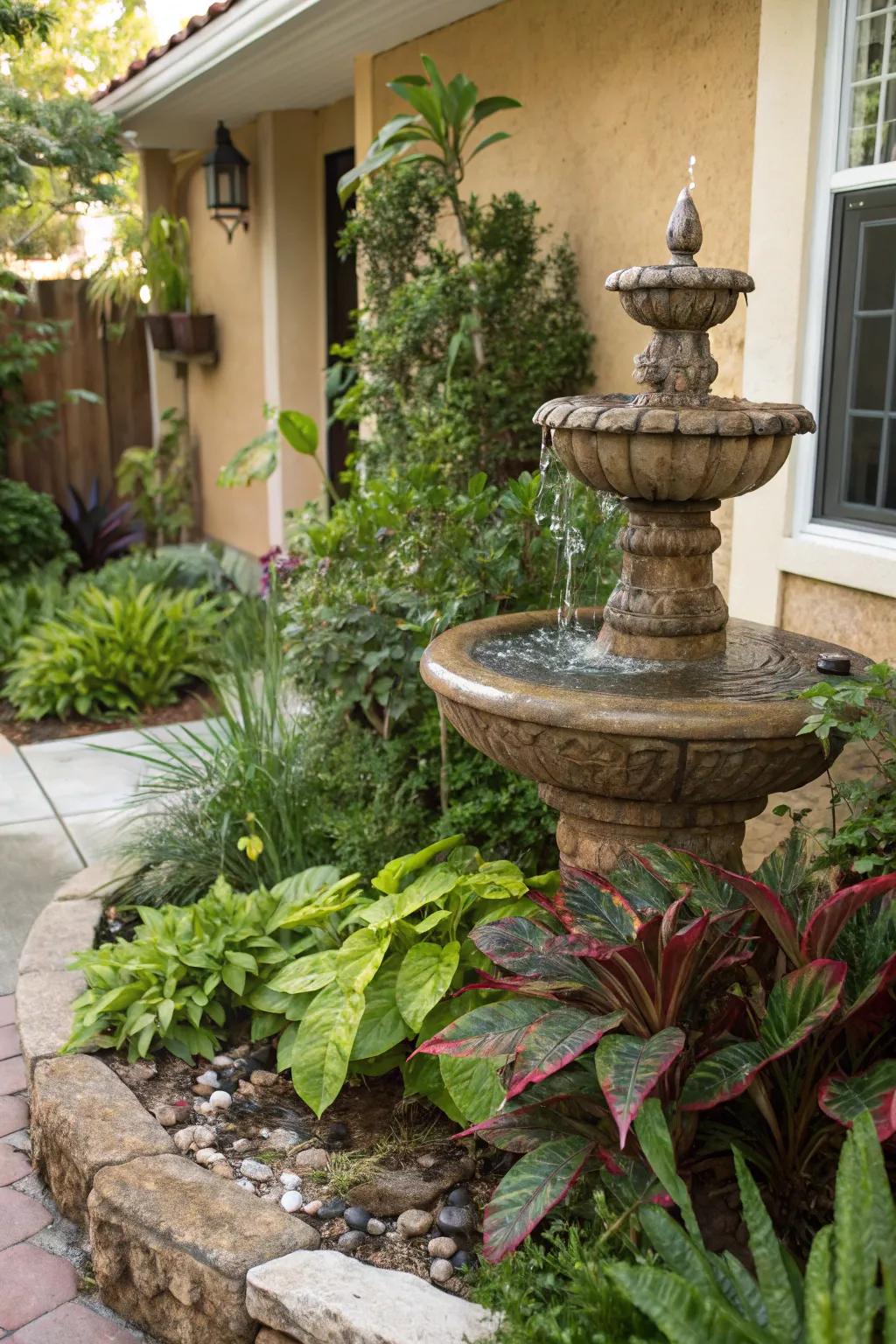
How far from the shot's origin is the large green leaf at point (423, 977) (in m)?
2.86

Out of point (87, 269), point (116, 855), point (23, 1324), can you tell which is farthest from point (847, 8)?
point (87, 269)

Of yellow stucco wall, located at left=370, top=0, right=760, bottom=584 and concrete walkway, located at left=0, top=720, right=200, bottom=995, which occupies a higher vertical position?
yellow stucco wall, located at left=370, top=0, right=760, bottom=584

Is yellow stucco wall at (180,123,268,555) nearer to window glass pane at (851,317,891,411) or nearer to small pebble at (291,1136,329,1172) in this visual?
window glass pane at (851,317,891,411)

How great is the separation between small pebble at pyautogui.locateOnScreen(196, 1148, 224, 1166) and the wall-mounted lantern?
292 inches

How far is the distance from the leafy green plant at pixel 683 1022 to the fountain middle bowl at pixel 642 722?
0.20 m

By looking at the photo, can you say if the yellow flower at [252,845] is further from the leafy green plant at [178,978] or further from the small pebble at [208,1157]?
the small pebble at [208,1157]

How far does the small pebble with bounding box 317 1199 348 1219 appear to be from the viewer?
2.69 meters

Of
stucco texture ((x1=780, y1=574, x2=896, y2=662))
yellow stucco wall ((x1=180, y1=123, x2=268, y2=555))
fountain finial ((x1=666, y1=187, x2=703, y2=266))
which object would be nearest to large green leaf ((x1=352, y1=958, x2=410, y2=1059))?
stucco texture ((x1=780, y1=574, x2=896, y2=662))

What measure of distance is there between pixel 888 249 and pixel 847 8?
28.9 inches

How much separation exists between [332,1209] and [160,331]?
8601 millimetres

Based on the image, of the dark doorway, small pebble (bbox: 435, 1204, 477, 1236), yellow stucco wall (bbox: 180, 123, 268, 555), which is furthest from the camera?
yellow stucco wall (bbox: 180, 123, 268, 555)

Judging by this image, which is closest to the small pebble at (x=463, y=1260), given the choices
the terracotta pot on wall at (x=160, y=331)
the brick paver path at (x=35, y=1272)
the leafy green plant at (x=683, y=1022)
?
the leafy green plant at (x=683, y=1022)

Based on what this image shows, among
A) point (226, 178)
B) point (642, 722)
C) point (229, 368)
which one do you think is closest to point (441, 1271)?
point (642, 722)

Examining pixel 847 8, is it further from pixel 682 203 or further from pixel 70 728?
pixel 70 728
